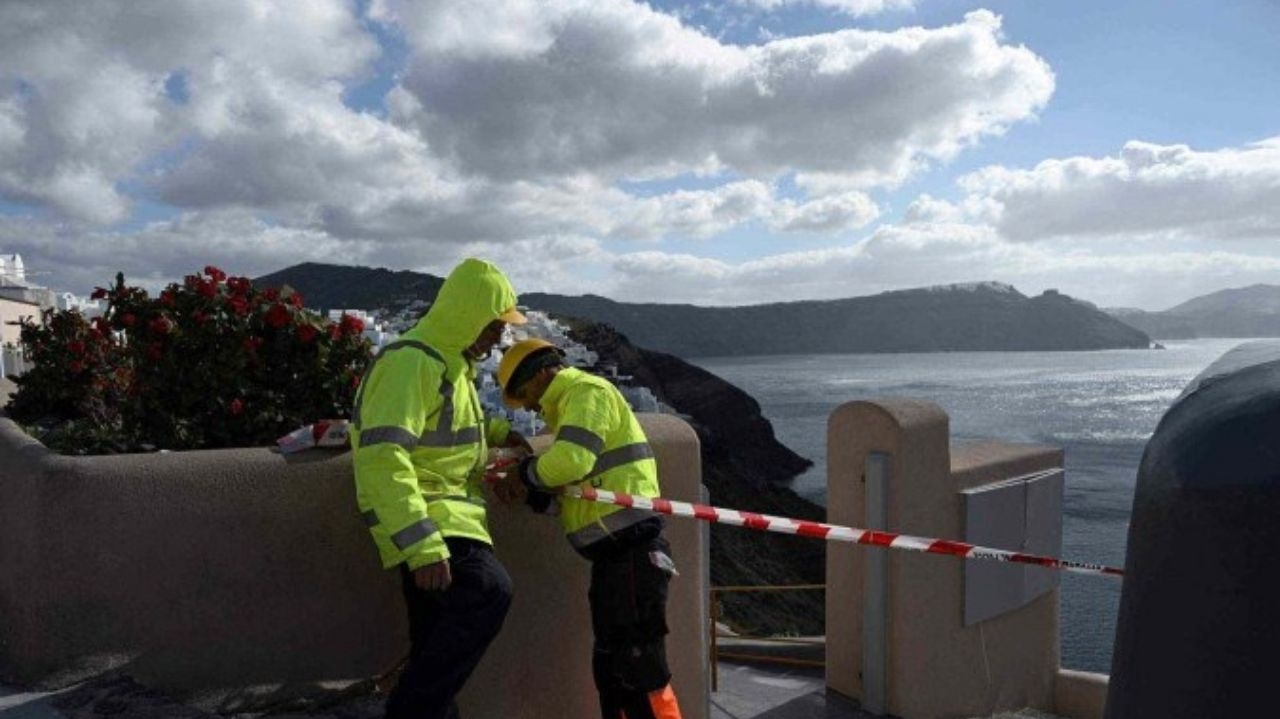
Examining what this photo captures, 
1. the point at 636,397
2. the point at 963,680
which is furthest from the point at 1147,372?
the point at 963,680

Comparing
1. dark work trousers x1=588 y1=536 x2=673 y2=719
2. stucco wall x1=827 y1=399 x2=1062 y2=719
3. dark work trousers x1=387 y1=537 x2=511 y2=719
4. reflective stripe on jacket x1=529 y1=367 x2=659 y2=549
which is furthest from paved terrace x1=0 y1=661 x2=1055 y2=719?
reflective stripe on jacket x1=529 y1=367 x2=659 y2=549

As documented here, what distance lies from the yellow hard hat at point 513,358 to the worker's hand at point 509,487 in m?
0.31

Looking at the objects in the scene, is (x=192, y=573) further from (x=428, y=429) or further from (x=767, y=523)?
(x=767, y=523)

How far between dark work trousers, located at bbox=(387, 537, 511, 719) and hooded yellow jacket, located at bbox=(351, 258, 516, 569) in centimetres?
13

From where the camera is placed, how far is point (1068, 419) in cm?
10825

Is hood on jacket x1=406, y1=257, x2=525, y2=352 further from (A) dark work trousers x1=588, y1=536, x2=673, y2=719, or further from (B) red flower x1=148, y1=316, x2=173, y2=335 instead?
(B) red flower x1=148, y1=316, x2=173, y2=335

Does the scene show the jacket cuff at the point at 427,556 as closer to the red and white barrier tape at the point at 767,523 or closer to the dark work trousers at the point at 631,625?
the red and white barrier tape at the point at 767,523

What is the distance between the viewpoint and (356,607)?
13.0 ft

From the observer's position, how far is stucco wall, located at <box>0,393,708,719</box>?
3635 millimetres

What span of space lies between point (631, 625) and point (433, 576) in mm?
1030

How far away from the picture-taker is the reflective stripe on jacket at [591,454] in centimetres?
372

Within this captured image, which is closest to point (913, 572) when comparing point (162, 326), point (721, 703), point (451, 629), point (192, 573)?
point (721, 703)

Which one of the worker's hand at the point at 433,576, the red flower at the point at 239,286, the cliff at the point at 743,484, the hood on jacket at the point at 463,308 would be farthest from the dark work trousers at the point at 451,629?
the cliff at the point at 743,484

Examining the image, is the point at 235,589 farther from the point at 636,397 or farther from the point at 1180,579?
the point at 636,397
